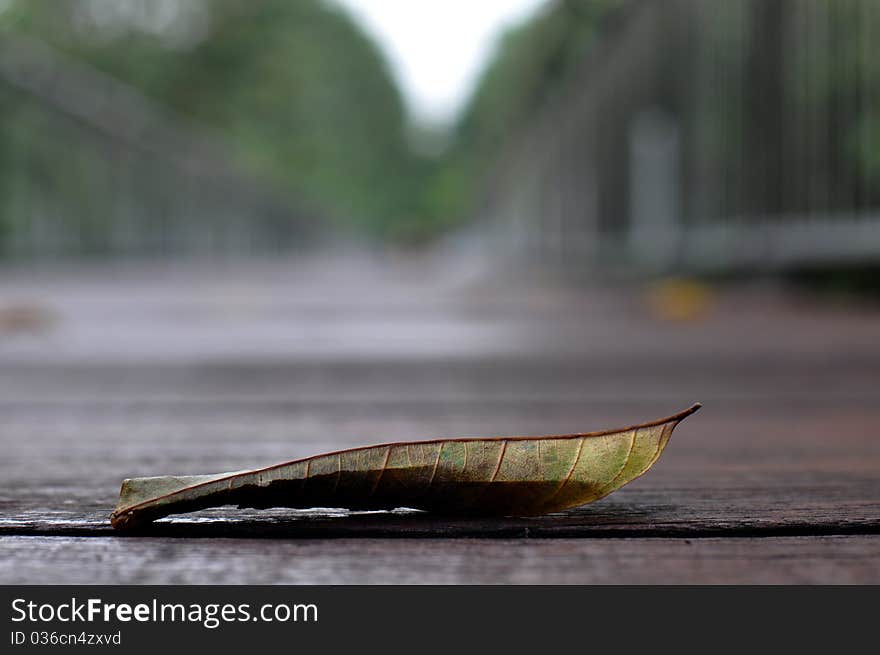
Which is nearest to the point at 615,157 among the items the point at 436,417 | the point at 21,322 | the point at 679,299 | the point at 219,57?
the point at 679,299

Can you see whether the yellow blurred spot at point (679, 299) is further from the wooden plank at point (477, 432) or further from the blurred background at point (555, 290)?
the wooden plank at point (477, 432)

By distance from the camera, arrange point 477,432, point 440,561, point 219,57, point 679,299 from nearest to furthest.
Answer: point 440,561
point 477,432
point 679,299
point 219,57

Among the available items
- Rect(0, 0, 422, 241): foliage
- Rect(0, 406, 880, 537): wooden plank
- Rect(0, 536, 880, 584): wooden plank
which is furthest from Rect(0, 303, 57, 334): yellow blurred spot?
Rect(0, 0, 422, 241): foliage

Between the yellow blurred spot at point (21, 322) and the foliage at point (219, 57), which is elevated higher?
the foliage at point (219, 57)

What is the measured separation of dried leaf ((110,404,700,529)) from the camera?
244 millimetres

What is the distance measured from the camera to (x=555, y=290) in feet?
10.5

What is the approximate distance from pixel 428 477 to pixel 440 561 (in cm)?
2

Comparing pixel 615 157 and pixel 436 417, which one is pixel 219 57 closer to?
pixel 615 157

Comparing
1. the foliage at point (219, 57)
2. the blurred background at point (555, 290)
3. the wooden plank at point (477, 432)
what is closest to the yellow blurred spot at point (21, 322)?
the blurred background at point (555, 290)

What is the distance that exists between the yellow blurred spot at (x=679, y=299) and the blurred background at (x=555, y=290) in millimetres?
15

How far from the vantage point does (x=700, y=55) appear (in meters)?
2.41

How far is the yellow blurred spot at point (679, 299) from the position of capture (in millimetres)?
1673

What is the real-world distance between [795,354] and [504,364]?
282 millimetres
